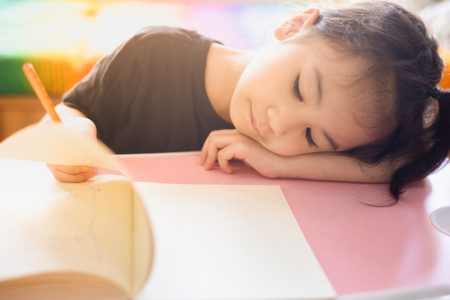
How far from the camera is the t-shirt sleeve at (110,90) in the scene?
96 cm

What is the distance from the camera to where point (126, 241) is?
1.71 ft

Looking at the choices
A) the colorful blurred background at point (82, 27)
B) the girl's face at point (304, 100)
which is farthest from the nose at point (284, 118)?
the colorful blurred background at point (82, 27)

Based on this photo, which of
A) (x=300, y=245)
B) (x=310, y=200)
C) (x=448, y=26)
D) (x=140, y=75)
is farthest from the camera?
(x=448, y=26)

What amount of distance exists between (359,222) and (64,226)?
→ 40 cm

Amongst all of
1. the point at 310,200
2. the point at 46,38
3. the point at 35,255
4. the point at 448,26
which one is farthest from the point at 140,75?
the point at 448,26

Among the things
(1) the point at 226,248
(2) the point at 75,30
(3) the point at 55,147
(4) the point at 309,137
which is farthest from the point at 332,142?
(2) the point at 75,30

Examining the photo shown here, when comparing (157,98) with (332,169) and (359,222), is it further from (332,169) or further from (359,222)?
(359,222)

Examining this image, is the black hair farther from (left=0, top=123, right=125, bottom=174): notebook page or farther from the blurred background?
the blurred background

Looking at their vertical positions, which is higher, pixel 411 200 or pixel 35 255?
pixel 35 255

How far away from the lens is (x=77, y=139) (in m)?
0.51

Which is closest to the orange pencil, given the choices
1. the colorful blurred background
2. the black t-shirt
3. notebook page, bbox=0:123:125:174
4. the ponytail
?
notebook page, bbox=0:123:125:174

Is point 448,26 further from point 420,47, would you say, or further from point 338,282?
point 338,282

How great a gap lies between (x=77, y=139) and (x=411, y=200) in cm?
54

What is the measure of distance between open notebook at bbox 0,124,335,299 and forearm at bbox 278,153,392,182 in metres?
0.14
